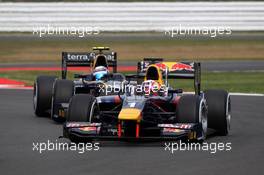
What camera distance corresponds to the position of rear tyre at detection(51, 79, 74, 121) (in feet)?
57.4

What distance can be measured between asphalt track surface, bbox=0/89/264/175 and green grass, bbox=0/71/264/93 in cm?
990

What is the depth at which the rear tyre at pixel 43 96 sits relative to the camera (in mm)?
18812

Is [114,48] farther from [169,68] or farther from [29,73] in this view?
[169,68]

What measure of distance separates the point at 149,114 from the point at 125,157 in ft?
7.70

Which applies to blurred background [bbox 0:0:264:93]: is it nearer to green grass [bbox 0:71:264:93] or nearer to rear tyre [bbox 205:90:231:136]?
green grass [bbox 0:71:264:93]

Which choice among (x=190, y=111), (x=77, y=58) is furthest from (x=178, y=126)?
(x=77, y=58)

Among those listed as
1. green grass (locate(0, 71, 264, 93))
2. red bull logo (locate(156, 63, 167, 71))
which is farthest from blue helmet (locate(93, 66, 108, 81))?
green grass (locate(0, 71, 264, 93))

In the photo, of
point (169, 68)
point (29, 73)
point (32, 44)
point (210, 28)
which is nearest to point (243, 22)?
point (210, 28)

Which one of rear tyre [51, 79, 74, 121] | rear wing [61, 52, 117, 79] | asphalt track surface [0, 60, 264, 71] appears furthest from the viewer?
asphalt track surface [0, 60, 264, 71]

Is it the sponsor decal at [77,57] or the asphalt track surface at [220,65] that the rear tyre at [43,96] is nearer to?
the sponsor decal at [77,57]

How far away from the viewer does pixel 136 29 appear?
45281mm

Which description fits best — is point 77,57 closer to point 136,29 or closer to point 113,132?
point 113,132

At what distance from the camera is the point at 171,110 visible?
51.7 ft

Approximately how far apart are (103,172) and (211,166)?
156 cm
